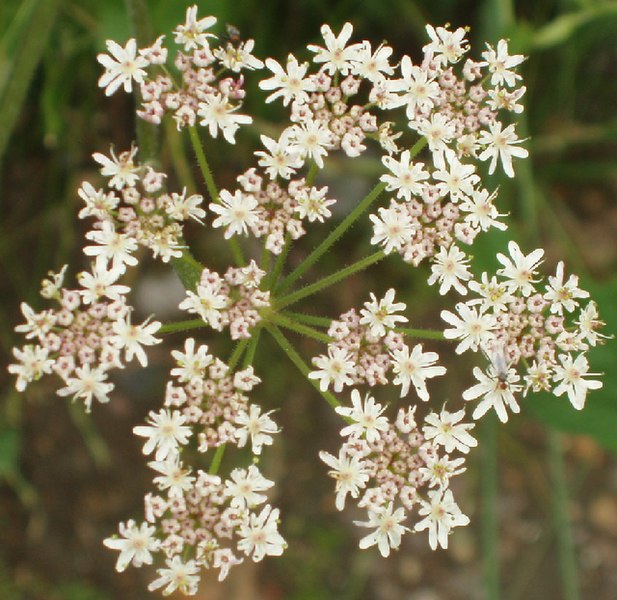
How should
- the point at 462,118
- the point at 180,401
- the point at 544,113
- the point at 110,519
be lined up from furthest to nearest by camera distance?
the point at 110,519, the point at 544,113, the point at 462,118, the point at 180,401

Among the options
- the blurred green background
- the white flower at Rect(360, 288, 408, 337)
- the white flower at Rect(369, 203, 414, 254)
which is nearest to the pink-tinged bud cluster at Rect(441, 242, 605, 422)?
the white flower at Rect(360, 288, 408, 337)

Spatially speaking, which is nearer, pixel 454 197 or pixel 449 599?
pixel 454 197

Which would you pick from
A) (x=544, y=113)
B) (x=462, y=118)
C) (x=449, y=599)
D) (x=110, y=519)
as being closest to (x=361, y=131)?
(x=462, y=118)

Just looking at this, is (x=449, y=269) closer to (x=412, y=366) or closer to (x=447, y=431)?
(x=412, y=366)

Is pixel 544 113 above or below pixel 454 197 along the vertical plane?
above

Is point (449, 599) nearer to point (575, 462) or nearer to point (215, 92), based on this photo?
point (575, 462)

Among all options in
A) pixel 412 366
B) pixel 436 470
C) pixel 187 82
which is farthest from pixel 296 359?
pixel 187 82

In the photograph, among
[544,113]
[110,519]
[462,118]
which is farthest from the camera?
[110,519]
